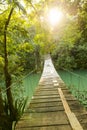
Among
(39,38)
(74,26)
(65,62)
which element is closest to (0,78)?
(39,38)

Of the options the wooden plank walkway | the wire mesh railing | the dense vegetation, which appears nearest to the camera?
the wooden plank walkway

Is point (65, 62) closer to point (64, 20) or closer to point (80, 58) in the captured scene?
point (80, 58)

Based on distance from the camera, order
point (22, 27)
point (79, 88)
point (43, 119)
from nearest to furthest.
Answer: point (43, 119) → point (22, 27) → point (79, 88)

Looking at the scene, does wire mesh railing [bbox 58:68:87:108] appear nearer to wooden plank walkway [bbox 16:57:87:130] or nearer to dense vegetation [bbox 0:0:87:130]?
wooden plank walkway [bbox 16:57:87:130]

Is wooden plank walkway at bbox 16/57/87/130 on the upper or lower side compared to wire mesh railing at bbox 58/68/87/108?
upper

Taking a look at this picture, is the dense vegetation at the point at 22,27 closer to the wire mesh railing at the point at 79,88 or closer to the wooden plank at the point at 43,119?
the wooden plank at the point at 43,119

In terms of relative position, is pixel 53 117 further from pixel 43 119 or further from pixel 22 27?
A: pixel 22 27

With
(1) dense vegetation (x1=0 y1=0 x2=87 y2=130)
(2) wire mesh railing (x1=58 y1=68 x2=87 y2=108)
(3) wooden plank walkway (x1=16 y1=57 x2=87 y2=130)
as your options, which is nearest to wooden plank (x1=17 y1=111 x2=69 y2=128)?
(3) wooden plank walkway (x1=16 y1=57 x2=87 y2=130)

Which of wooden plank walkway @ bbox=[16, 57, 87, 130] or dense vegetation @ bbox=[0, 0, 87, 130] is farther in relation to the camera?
dense vegetation @ bbox=[0, 0, 87, 130]

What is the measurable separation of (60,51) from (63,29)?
12.3m

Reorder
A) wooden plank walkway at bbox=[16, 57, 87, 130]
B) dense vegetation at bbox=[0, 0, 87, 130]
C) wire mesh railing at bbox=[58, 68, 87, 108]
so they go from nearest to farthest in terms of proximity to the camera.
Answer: wooden plank walkway at bbox=[16, 57, 87, 130] → dense vegetation at bbox=[0, 0, 87, 130] → wire mesh railing at bbox=[58, 68, 87, 108]

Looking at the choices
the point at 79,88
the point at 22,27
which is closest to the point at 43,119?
the point at 22,27

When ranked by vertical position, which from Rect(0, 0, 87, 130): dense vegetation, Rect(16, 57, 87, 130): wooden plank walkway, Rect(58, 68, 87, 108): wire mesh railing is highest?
Rect(0, 0, 87, 130): dense vegetation

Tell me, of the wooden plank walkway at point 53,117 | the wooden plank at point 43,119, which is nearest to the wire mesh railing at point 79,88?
the wooden plank walkway at point 53,117
